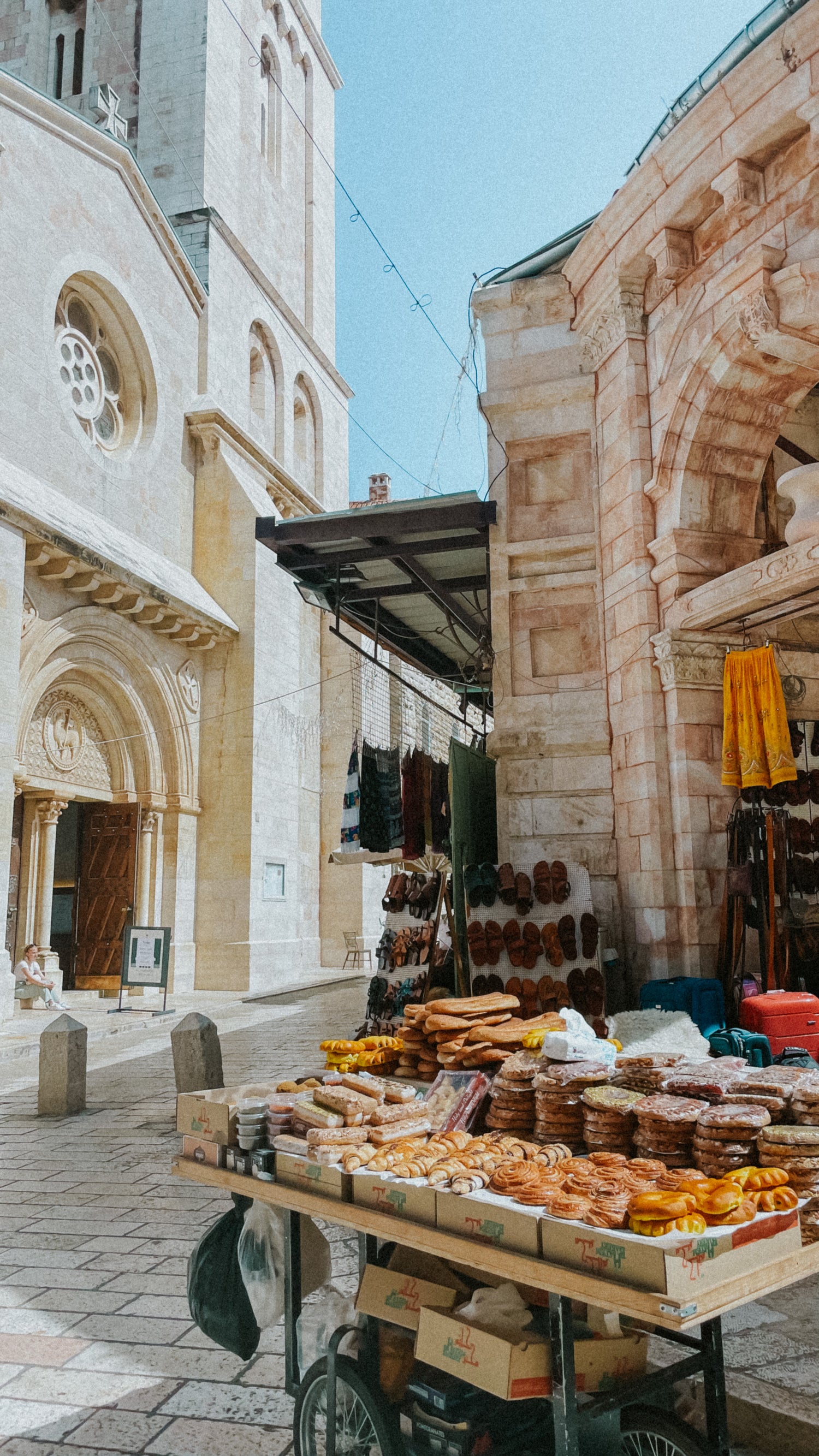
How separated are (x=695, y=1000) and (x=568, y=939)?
3.24 ft

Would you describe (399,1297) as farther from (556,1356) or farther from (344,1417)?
(556,1356)

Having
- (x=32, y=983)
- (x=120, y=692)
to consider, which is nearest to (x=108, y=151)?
(x=120, y=692)

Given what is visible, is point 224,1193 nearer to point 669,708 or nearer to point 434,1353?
point 434,1353

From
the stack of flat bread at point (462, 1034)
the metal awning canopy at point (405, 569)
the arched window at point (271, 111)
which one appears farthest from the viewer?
the arched window at point (271, 111)

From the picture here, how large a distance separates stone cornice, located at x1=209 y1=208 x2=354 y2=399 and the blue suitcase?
1891 centimetres

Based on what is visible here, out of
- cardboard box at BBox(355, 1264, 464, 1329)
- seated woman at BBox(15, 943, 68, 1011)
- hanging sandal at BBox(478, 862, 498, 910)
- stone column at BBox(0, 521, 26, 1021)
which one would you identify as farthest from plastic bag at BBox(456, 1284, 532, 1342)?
seated woman at BBox(15, 943, 68, 1011)

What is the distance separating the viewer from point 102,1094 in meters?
8.82

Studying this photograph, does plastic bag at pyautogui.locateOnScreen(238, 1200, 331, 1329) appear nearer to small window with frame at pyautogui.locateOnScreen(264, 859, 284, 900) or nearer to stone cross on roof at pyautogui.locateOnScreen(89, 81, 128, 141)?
small window with frame at pyautogui.locateOnScreen(264, 859, 284, 900)

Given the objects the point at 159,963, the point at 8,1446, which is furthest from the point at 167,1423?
the point at 159,963

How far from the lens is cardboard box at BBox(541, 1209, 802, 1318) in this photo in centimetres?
210

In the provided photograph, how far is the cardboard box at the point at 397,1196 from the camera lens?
2.63 meters

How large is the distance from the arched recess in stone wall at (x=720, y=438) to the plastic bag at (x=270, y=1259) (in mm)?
5689

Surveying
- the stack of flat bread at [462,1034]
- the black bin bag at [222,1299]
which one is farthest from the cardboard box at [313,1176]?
the stack of flat bread at [462,1034]

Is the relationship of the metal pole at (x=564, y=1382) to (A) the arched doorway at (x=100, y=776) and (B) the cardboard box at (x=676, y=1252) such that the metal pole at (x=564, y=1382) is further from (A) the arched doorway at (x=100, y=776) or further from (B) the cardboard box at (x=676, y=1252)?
(A) the arched doorway at (x=100, y=776)
